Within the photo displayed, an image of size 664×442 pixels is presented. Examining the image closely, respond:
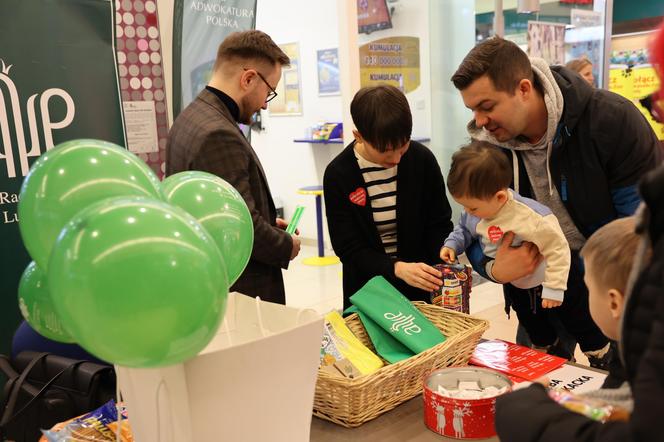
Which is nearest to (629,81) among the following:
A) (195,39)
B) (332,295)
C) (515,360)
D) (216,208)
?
(332,295)

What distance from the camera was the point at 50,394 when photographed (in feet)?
5.37

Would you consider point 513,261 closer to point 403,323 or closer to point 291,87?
point 403,323

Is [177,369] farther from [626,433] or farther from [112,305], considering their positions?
[626,433]

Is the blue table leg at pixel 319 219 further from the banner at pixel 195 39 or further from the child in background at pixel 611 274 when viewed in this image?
the child in background at pixel 611 274

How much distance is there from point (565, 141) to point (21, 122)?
2007 millimetres

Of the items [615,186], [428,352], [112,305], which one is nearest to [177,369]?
[112,305]

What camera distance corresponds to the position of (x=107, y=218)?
0.81 metres

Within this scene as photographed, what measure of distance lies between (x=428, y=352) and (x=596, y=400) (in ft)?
1.78

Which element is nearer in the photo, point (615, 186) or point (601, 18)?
point (615, 186)

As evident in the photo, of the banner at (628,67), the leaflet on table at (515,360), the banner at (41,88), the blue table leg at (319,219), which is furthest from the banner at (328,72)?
the leaflet on table at (515,360)

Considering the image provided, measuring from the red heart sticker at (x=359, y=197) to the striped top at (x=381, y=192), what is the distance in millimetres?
26

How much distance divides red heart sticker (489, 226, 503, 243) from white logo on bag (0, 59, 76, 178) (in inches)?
69.8

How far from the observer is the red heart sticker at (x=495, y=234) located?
5.96ft

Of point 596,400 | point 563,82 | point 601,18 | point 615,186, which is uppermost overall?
point 601,18
